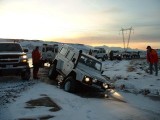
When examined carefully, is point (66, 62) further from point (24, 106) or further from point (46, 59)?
point (46, 59)

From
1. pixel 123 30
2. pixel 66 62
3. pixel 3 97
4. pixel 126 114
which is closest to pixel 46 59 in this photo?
pixel 66 62

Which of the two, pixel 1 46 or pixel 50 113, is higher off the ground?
pixel 1 46

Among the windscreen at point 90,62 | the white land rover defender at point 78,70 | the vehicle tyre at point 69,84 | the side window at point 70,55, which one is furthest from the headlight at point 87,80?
the side window at point 70,55

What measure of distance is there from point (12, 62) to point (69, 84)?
373cm

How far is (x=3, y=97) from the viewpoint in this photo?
11195mm

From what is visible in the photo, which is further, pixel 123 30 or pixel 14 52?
pixel 123 30

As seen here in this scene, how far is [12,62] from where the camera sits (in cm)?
1555

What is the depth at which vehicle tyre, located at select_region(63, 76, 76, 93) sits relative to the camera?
43.3 feet

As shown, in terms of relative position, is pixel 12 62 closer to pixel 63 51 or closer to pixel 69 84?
pixel 63 51

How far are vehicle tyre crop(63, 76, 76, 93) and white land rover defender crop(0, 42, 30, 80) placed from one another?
313 centimetres

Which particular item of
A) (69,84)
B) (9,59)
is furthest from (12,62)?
(69,84)

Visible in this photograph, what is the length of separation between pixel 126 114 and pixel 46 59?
1973 cm

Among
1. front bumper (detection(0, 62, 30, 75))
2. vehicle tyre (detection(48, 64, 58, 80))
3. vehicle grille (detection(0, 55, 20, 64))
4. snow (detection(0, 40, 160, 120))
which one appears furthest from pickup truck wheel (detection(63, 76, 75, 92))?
vehicle tyre (detection(48, 64, 58, 80))

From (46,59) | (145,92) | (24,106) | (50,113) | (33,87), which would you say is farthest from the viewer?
(46,59)
